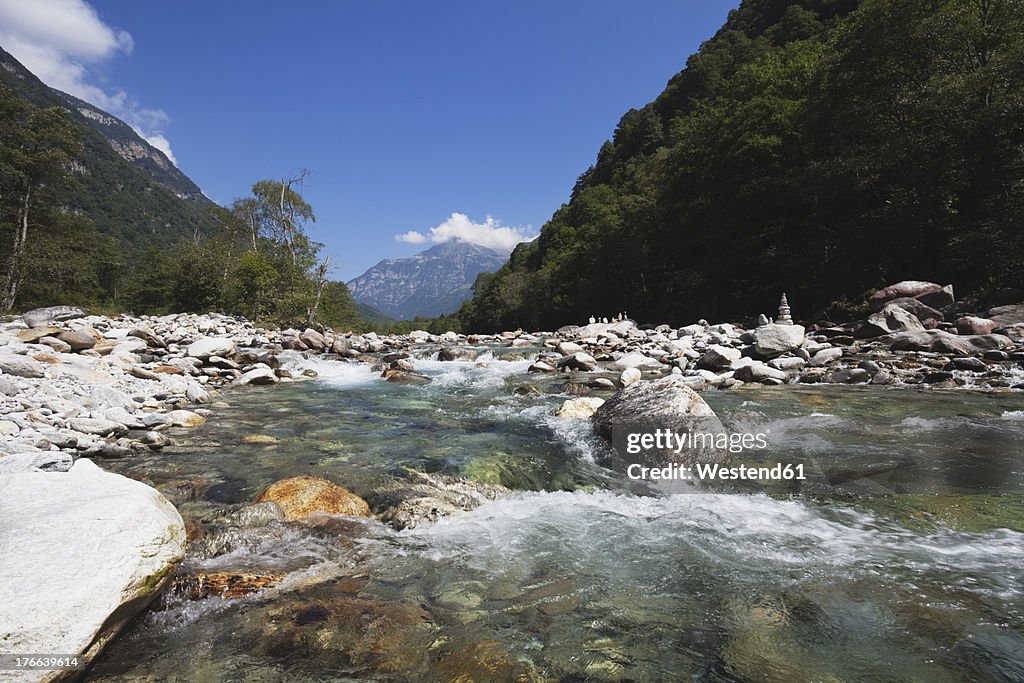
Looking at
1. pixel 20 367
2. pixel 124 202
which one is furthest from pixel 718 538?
pixel 124 202

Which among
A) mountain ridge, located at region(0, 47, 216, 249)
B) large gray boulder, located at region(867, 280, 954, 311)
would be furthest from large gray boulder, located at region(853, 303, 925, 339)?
mountain ridge, located at region(0, 47, 216, 249)

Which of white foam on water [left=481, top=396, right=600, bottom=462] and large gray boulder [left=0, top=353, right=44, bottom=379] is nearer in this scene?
white foam on water [left=481, top=396, right=600, bottom=462]

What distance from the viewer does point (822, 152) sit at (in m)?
22.7

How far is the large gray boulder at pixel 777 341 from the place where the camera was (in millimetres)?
11911

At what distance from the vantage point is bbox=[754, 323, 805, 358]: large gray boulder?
11911 millimetres

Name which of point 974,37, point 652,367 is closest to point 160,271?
point 652,367

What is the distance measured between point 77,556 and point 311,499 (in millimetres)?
1730

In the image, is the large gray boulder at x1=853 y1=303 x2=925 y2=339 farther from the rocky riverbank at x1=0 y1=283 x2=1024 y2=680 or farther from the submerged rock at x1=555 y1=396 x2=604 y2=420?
the submerged rock at x1=555 y1=396 x2=604 y2=420

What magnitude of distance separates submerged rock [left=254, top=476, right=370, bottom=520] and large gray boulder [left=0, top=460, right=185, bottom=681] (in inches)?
36.5

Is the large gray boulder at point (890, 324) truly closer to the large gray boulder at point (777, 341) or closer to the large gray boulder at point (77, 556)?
the large gray boulder at point (777, 341)

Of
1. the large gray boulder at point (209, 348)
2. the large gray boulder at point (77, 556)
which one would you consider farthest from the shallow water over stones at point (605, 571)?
the large gray boulder at point (209, 348)

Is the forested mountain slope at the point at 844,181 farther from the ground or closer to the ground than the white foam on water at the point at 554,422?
farther from the ground

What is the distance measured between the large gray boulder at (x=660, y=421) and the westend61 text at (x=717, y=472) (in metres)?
0.12

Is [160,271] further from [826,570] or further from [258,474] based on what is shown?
[826,570]
